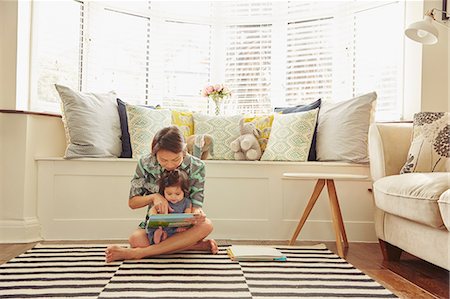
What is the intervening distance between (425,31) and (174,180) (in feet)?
5.54

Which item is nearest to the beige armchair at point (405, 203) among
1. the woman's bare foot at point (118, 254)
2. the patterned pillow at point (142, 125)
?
the woman's bare foot at point (118, 254)

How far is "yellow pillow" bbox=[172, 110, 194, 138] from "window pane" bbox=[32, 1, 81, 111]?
0.86m

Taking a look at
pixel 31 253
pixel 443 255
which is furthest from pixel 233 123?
pixel 443 255

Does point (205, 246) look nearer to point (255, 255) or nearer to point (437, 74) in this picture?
point (255, 255)

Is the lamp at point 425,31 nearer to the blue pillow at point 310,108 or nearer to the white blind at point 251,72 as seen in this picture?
the blue pillow at point 310,108

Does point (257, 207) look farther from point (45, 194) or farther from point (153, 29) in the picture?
point (153, 29)

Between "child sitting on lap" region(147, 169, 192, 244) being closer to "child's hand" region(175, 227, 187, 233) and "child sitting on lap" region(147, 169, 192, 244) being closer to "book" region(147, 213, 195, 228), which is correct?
"child's hand" region(175, 227, 187, 233)

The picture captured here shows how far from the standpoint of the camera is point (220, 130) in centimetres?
361

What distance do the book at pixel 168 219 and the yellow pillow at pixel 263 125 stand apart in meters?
1.40

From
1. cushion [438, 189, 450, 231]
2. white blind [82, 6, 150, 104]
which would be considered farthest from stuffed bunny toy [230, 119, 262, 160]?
cushion [438, 189, 450, 231]

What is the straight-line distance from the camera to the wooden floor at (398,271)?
1.95 meters

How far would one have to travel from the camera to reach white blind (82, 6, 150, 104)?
394 centimetres

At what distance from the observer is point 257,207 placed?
3248 millimetres

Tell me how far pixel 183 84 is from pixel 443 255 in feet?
9.11
